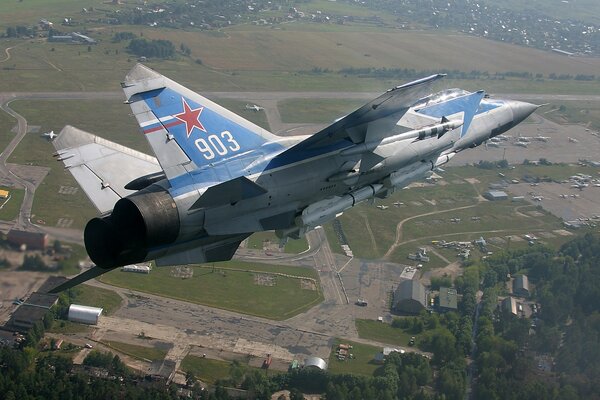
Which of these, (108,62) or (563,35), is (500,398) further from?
(563,35)

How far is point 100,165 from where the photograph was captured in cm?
2544

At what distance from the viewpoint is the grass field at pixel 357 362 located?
4647cm

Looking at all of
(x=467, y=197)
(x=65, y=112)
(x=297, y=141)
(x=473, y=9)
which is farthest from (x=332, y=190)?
(x=473, y=9)

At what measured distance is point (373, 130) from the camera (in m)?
25.8

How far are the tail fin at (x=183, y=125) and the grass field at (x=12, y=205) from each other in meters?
36.4

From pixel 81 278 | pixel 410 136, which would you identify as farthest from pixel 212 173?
pixel 410 136

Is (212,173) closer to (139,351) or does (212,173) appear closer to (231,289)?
(139,351)

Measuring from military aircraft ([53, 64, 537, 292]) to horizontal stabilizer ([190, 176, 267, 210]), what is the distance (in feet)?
0.12

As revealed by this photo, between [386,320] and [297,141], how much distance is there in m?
29.9

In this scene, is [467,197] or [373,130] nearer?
[373,130]

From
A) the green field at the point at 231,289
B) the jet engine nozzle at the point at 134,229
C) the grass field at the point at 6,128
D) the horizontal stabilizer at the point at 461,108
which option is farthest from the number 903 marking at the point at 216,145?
the grass field at the point at 6,128

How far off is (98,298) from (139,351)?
704 cm

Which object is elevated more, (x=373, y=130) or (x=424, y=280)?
(x=373, y=130)

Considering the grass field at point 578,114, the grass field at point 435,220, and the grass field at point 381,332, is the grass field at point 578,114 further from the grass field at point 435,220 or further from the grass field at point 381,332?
the grass field at point 381,332
